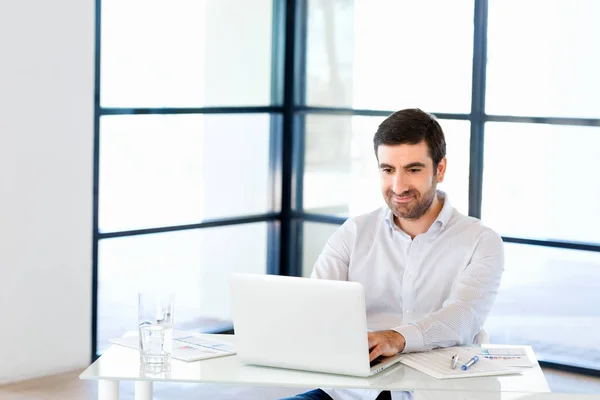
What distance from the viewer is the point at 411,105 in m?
5.66

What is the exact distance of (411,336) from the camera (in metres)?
2.65

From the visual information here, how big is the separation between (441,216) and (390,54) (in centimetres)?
276

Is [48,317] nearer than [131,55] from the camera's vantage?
Yes

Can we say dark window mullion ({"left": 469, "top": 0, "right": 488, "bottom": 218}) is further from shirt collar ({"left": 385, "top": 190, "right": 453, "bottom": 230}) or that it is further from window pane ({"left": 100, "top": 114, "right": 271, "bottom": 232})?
shirt collar ({"left": 385, "top": 190, "right": 453, "bottom": 230})

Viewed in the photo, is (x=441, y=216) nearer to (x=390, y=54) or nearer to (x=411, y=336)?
(x=411, y=336)

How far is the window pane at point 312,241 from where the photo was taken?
20.2 feet

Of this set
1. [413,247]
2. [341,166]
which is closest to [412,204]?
[413,247]

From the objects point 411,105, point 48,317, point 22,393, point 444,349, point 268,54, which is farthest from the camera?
point 268,54

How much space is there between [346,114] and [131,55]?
134 cm

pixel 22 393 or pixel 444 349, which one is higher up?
pixel 444 349

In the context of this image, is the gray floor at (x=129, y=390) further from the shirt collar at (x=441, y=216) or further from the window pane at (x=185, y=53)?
the shirt collar at (x=441, y=216)

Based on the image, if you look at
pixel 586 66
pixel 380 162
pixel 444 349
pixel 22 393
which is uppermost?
pixel 586 66

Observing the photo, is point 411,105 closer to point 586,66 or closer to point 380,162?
point 586,66

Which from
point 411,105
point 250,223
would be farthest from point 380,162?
point 250,223
